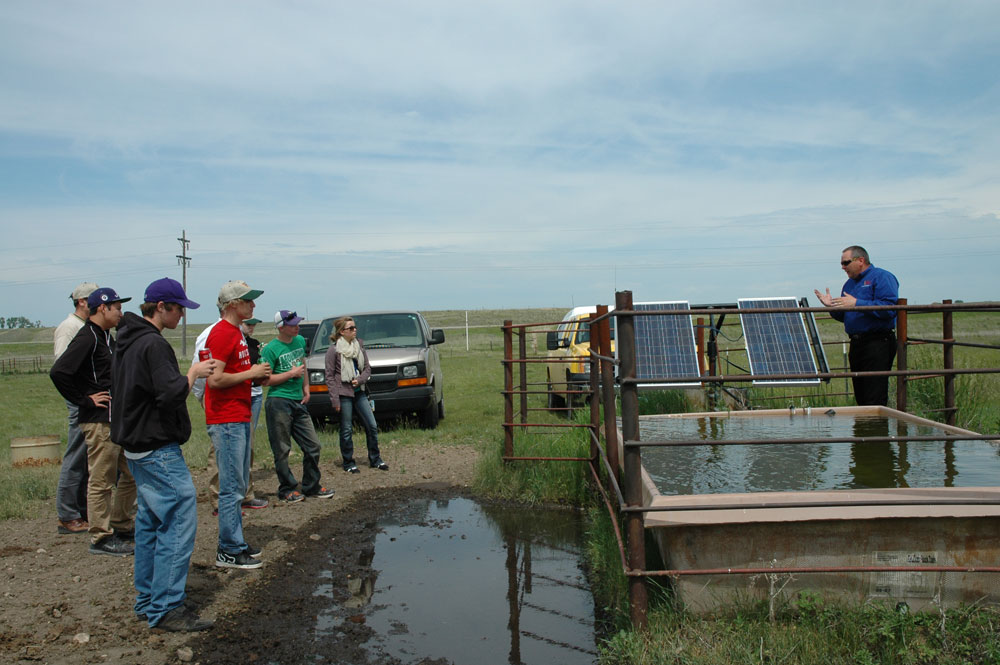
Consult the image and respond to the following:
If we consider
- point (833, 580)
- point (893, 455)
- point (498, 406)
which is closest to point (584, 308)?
point (498, 406)

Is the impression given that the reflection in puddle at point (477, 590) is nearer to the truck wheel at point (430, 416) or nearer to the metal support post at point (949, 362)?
the metal support post at point (949, 362)

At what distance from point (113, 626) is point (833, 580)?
12.7 feet

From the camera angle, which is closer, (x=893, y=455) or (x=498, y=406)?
(x=893, y=455)

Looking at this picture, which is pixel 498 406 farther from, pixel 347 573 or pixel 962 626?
pixel 962 626

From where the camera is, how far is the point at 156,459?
14.2ft

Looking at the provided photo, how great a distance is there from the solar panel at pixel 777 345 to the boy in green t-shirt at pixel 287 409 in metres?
5.03

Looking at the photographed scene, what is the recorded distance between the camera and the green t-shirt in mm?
7164

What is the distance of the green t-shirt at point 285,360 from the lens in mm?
7164

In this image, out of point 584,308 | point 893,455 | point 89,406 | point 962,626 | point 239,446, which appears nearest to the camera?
point 962,626

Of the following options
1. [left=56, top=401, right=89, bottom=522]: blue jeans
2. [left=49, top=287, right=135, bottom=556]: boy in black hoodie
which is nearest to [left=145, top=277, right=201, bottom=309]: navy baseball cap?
[left=49, top=287, right=135, bottom=556]: boy in black hoodie

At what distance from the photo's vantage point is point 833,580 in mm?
3877

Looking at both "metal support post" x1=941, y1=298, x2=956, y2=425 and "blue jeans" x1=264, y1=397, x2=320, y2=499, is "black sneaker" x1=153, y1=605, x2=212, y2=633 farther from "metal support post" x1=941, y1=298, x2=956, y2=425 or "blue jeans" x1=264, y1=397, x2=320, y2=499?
"metal support post" x1=941, y1=298, x2=956, y2=425

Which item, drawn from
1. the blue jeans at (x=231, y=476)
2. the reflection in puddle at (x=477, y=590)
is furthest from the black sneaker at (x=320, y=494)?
the blue jeans at (x=231, y=476)

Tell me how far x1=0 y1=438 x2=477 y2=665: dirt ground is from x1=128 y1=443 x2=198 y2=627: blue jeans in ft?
0.60
